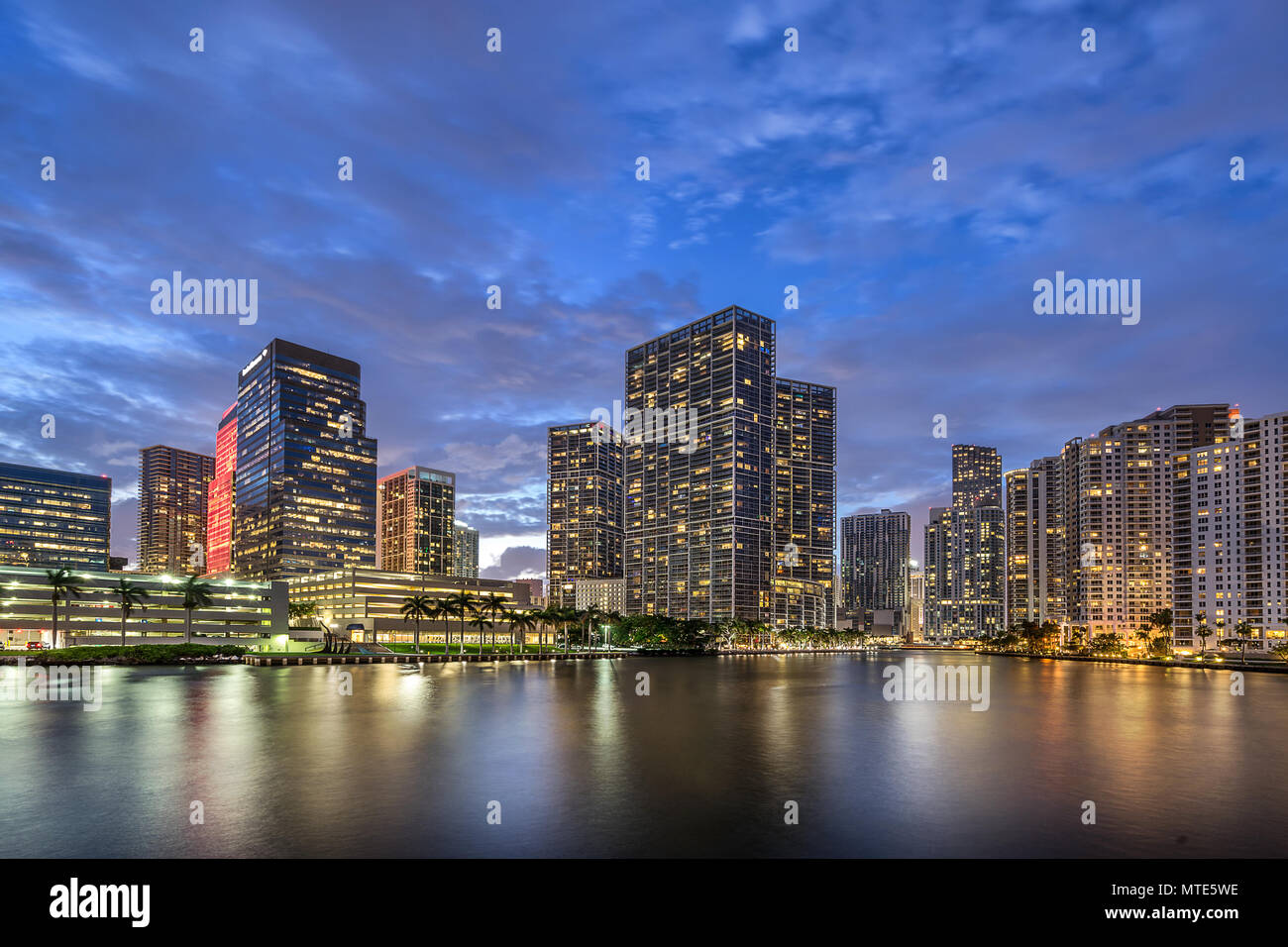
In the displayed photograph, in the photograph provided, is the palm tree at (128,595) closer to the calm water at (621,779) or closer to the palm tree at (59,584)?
the palm tree at (59,584)

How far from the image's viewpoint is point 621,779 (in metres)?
47.4

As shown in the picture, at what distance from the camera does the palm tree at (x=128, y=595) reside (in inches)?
6658

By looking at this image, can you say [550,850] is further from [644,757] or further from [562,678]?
[562,678]

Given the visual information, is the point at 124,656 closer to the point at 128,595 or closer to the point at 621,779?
the point at 128,595

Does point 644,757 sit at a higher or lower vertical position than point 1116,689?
higher

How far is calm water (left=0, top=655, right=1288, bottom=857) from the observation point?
3488 centimetres

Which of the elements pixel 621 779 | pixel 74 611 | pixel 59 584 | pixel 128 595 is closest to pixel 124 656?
pixel 128 595

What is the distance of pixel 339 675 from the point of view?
436ft

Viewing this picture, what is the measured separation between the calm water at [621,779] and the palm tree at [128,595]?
93.1 metres

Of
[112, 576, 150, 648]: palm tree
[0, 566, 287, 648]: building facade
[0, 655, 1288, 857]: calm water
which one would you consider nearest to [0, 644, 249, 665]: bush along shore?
[112, 576, 150, 648]: palm tree

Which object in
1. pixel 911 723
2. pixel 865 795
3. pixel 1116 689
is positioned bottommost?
pixel 1116 689
